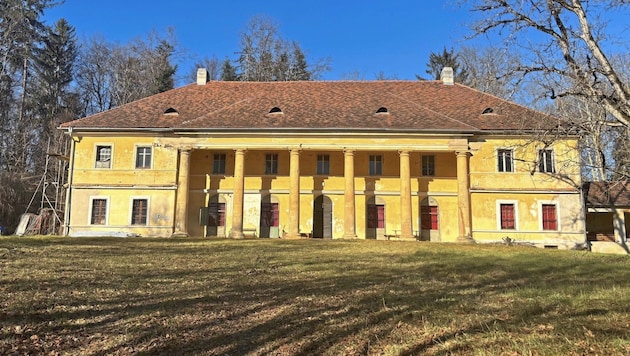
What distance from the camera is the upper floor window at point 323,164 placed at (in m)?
27.7

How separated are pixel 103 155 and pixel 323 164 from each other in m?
13.0

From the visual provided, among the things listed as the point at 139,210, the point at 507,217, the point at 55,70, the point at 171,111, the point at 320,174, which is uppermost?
the point at 55,70

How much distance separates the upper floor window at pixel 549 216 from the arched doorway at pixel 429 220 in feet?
19.0

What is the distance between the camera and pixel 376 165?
27609mm

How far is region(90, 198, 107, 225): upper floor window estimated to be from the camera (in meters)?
26.4

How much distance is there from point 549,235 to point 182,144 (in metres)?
21.1

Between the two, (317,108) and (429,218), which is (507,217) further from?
(317,108)

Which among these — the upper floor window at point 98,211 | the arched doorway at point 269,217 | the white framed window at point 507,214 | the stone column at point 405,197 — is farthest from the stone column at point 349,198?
the upper floor window at point 98,211

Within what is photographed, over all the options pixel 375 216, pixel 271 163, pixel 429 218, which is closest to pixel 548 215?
pixel 429 218

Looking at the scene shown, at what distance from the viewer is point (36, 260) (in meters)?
11.8

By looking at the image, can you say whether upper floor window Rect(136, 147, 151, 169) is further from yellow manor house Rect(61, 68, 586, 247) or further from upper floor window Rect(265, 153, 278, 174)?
upper floor window Rect(265, 153, 278, 174)

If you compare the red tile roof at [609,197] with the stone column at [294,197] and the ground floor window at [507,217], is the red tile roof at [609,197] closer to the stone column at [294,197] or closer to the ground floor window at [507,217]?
the ground floor window at [507,217]

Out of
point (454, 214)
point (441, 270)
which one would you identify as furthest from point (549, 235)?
point (441, 270)

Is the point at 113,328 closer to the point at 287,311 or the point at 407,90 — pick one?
the point at 287,311
